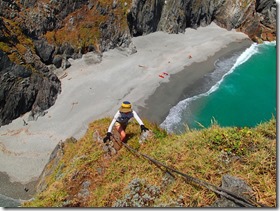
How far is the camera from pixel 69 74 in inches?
2020

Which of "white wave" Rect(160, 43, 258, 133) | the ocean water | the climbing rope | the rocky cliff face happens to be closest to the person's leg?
the climbing rope

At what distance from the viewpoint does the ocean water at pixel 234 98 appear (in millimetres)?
41938

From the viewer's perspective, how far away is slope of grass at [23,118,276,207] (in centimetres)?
966

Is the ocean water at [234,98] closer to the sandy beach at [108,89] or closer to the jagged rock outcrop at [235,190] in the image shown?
the sandy beach at [108,89]

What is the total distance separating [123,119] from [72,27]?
47095 mm

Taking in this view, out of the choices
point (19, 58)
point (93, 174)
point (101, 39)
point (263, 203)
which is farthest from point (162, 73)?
point (263, 203)

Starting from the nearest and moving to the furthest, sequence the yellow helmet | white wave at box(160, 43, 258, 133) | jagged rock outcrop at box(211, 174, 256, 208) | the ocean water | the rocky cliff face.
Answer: jagged rock outcrop at box(211, 174, 256, 208) → the yellow helmet → white wave at box(160, 43, 258, 133) → the ocean water → the rocky cliff face

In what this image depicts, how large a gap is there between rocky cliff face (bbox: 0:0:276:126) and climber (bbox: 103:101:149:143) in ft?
96.5

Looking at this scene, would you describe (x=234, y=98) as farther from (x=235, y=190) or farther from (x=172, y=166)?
(x=235, y=190)

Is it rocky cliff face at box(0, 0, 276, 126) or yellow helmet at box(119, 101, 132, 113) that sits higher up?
yellow helmet at box(119, 101, 132, 113)

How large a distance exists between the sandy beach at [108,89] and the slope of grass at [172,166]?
18.8m

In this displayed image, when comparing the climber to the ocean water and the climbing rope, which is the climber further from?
the ocean water

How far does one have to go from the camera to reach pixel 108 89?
156 feet

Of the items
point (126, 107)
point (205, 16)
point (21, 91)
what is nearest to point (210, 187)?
point (126, 107)
